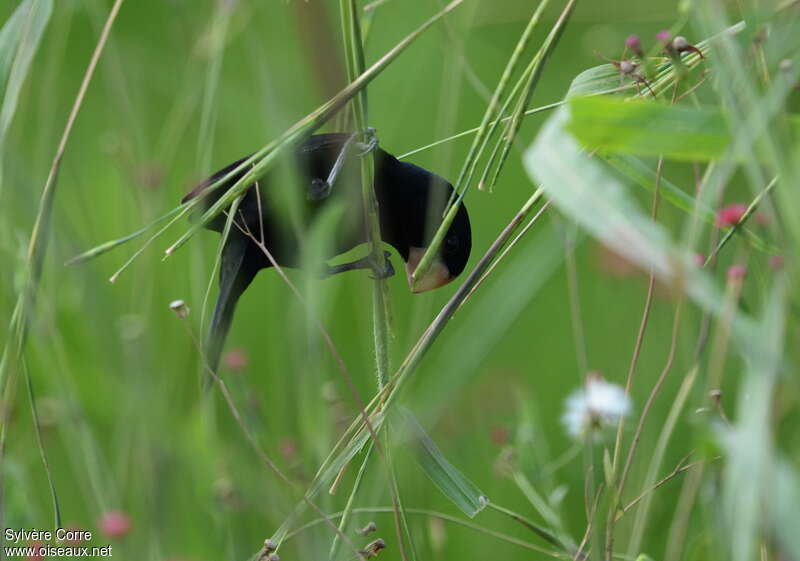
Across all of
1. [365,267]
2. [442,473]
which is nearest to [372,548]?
[442,473]

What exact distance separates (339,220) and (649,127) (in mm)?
318

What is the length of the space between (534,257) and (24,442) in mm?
851

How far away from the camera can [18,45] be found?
1.90 feet

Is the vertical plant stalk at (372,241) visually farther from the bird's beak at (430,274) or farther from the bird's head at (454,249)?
the bird's head at (454,249)

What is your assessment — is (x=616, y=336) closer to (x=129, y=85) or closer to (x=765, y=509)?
(x=129, y=85)

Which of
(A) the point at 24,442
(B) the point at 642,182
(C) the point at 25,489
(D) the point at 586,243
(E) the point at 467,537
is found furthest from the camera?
(D) the point at 586,243

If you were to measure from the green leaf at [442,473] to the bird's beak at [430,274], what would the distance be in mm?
137

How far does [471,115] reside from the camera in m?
1.47

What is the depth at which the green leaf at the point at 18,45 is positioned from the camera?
558 mm

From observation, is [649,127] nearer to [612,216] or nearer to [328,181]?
[612,216]

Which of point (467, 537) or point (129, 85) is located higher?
point (129, 85)

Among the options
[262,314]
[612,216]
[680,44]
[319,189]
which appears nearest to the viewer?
[612,216]

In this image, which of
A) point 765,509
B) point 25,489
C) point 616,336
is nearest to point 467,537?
point 616,336

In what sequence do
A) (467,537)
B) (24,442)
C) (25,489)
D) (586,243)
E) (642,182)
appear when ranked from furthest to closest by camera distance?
(586,243) → (467,537) → (24,442) → (25,489) → (642,182)
